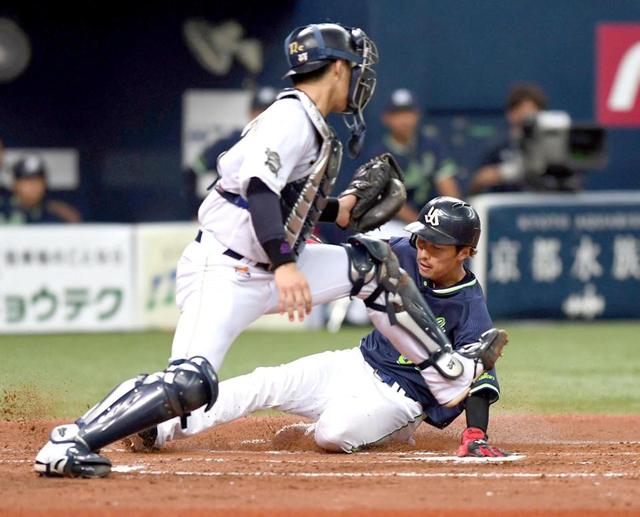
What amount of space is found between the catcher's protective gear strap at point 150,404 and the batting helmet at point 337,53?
1057mm

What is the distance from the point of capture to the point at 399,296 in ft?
16.3

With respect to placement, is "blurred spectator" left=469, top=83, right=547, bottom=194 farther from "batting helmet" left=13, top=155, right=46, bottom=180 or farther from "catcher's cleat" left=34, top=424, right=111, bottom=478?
"catcher's cleat" left=34, top=424, right=111, bottom=478

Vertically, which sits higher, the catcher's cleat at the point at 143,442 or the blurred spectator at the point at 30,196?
the blurred spectator at the point at 30,196

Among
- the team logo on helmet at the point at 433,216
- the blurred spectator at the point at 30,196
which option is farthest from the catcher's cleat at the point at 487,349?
the blurred spectator at the point at 30,196

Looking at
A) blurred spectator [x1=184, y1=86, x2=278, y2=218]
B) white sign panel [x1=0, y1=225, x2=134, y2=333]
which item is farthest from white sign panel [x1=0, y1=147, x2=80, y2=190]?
white sign panel [x1=0, y1=225, x2=134, y2=333]

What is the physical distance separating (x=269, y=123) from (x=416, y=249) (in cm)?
126

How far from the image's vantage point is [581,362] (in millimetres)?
9297

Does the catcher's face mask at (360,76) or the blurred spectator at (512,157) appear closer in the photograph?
the catcher's face mask at (360,76)

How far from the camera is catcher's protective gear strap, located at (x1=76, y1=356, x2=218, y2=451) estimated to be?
4547mm

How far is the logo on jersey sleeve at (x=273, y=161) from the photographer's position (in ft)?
15.1

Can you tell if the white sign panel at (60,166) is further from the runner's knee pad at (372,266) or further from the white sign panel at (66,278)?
the runner's knee pad at (372,266)

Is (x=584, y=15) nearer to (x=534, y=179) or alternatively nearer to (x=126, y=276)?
(x=534, y=179)

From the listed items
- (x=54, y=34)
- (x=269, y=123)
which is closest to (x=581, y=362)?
(x=269, y=123)

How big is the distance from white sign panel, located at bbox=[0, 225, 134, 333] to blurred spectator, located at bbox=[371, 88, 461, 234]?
7.59ft
